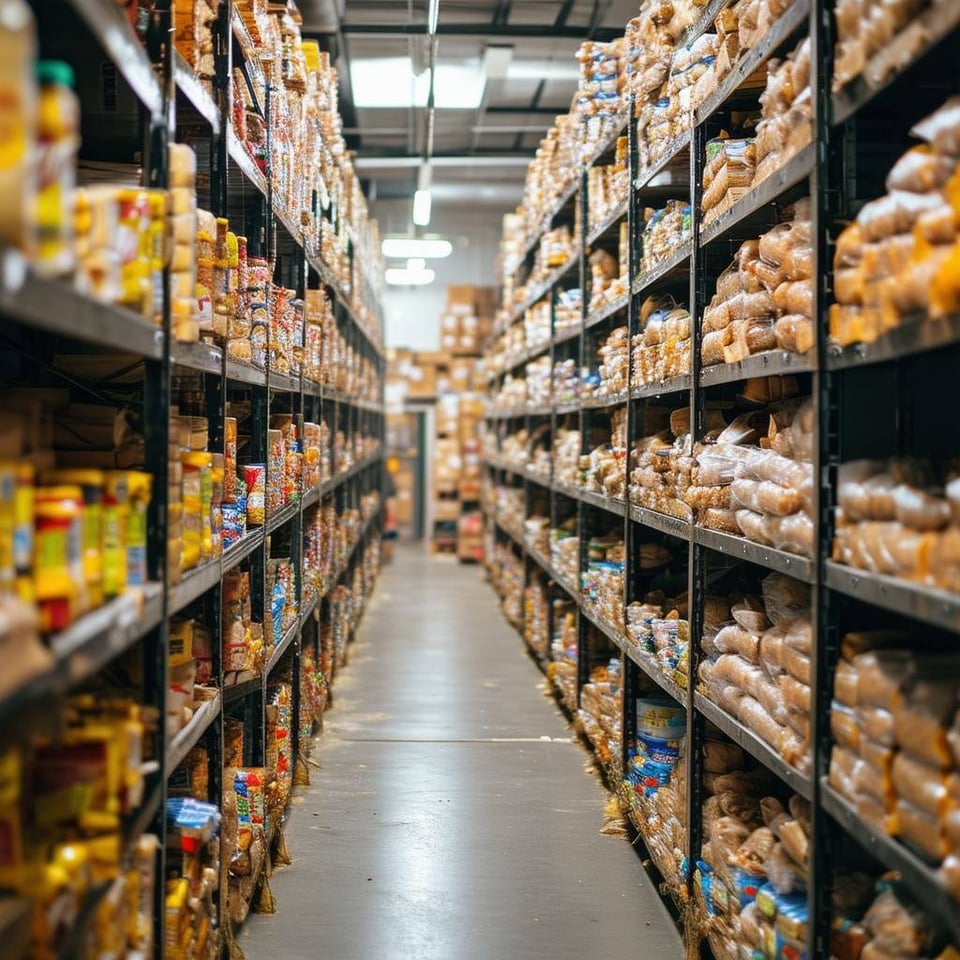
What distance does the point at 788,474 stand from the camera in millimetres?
2904

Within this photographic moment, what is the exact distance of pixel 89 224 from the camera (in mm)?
1801

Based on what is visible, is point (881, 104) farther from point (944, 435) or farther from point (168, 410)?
point (168, 410)

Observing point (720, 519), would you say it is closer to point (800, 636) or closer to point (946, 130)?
point (800, 636)

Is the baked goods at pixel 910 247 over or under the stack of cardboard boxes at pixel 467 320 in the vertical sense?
under

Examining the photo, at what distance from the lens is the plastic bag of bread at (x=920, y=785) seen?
202 cm

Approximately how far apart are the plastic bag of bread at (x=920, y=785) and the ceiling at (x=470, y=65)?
7.92 metres

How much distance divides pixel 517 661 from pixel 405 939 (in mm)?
5117

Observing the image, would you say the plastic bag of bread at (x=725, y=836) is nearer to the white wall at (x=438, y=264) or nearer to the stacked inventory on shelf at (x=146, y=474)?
the stacked inventory on shelf at (x=146, y=474)

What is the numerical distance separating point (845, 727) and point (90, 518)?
1653 millimetres

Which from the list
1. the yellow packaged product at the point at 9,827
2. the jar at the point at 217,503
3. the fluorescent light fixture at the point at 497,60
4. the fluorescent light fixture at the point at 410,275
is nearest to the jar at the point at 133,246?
the yellow packaged product at the point at 9,827

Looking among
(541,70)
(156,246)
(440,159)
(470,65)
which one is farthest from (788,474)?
(440,159)

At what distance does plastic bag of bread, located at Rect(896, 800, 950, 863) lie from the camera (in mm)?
2014

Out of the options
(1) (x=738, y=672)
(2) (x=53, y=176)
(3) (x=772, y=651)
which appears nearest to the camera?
(2) (x=53, y=176)

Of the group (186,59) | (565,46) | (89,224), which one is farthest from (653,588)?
(565,46)
